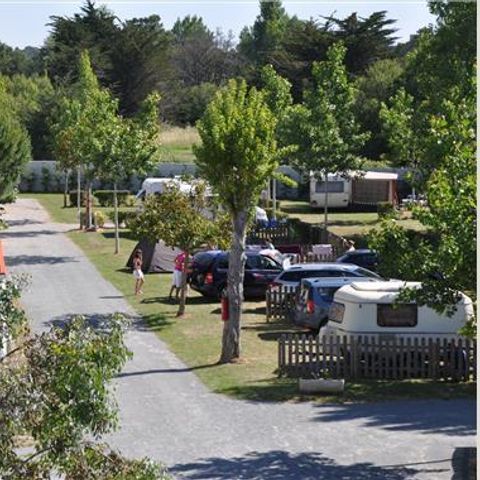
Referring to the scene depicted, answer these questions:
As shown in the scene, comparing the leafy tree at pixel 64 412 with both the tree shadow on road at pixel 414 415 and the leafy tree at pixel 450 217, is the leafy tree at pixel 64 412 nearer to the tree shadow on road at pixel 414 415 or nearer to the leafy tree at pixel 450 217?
the leafy tree at pixel 450 217

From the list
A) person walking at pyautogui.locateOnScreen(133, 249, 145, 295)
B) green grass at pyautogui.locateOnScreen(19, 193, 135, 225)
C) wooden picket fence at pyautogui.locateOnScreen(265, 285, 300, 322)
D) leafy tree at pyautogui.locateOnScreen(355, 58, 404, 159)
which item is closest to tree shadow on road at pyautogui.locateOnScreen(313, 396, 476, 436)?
wooden picket fence at pyautogui.locateOnScreen(265, 285, 300, 322)

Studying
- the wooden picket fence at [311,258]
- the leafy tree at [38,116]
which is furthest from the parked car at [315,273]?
the leafy tree at [38,116]

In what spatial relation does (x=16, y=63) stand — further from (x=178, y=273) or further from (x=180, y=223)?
(x=180, y=223)

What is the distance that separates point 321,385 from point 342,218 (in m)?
34.4

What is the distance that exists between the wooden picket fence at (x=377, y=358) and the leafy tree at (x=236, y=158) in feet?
6.26

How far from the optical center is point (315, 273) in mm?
30578

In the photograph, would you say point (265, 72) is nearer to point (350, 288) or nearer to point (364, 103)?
point (364, 103)

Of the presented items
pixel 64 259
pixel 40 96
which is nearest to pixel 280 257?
pixel 64 259

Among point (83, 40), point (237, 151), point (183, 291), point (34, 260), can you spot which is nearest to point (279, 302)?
point (183, 291)

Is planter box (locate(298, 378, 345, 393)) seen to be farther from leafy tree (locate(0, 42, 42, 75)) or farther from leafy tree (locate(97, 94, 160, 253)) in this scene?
leafy tree (locate(0, 42, 42, 75))

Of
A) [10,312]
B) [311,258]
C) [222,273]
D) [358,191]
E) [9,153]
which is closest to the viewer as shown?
[10,312]

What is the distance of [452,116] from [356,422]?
5418 mm

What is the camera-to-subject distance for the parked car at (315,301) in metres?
26.5

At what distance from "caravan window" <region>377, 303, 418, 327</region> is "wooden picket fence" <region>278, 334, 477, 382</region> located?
0.73 metres
